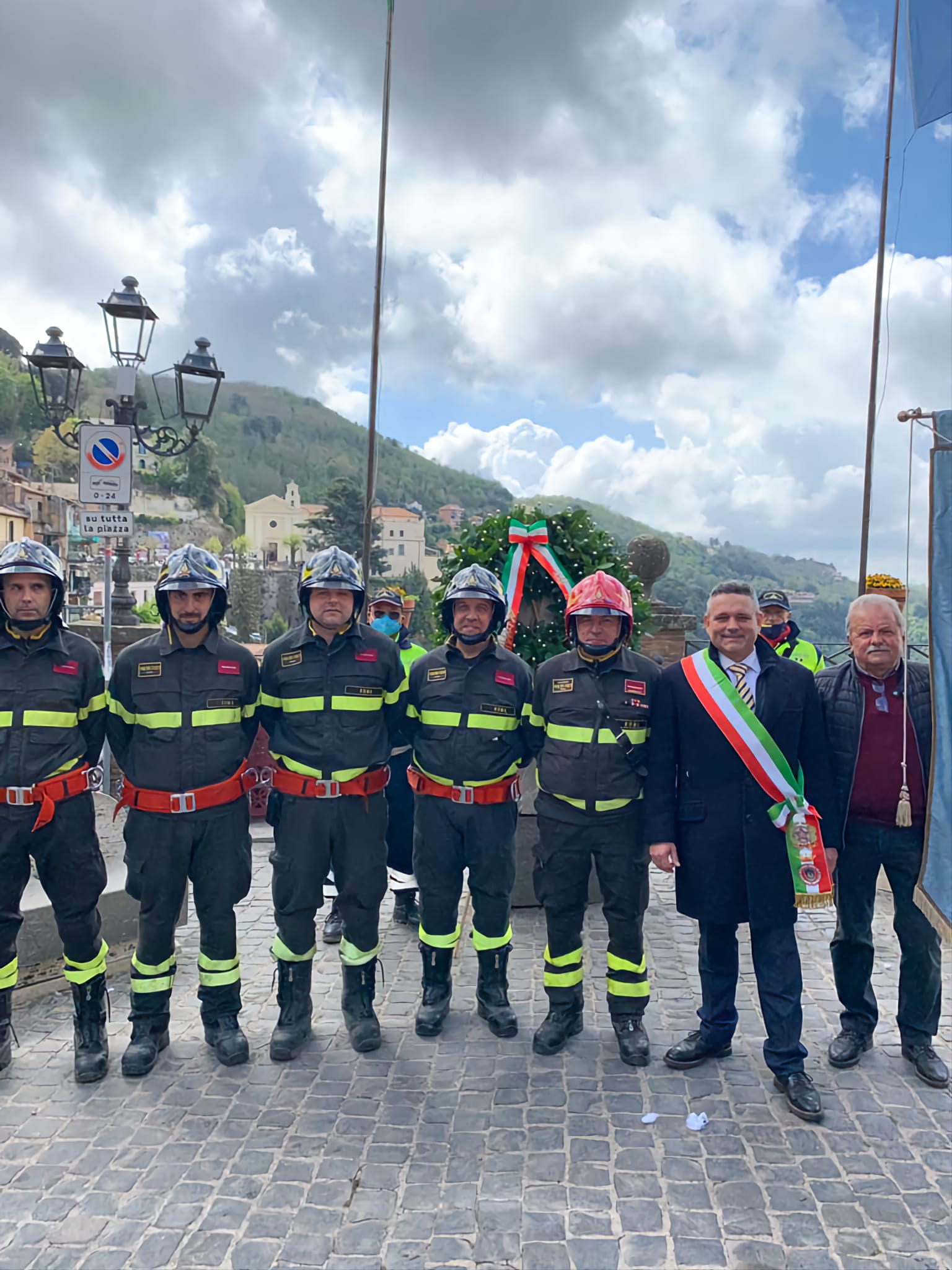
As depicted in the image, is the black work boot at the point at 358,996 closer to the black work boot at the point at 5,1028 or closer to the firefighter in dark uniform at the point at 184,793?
the firefighter in dark uniform at the point at 184,793

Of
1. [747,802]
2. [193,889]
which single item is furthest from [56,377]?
[747,802]

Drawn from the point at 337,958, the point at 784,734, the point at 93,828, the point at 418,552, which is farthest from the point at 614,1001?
the point at 418,552

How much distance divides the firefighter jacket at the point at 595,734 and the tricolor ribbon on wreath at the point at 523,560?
184 centimetres

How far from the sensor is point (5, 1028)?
4086 millimetres

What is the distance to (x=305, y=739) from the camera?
166 inches

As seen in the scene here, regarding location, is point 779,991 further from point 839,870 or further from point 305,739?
point 305,739

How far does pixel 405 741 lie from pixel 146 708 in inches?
57.5

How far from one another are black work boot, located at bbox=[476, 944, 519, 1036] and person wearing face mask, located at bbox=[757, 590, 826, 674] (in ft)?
12.6

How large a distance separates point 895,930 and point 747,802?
1095 millimetres

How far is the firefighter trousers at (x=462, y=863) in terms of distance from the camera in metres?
4.40

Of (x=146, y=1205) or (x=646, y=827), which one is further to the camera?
(x=646, y=827)

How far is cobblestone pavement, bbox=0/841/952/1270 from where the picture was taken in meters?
2.89

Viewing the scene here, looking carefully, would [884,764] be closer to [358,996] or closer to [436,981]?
[436,981]

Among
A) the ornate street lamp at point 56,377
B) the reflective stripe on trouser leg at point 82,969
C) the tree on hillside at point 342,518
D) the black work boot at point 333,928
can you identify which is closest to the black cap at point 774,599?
the black work boot at point 333,928
